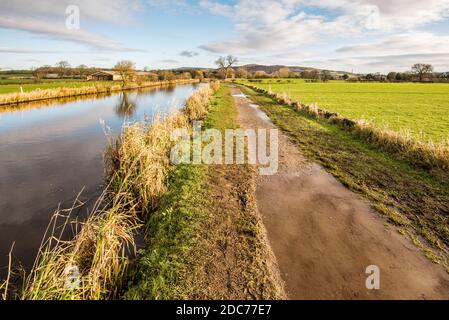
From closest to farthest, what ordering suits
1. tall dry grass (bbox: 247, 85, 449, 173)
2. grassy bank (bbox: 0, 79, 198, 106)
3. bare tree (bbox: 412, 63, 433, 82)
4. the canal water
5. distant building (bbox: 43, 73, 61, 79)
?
the canal water, tall dry grass (bbox: 247, 85, 449, 173), grassy bank (bbox: 0, 79, 198, 106), distant building (bbox: 43, 73, 61, 79), bare tree (bbox: 412, 63, 433, 82)

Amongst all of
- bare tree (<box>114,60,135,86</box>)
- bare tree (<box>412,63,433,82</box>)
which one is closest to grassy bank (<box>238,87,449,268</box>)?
bare tree (<box>114,60,135,86</box>)

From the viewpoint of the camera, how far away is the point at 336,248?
505 centimetres

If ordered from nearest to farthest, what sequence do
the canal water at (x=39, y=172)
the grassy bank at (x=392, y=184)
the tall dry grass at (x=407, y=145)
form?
1. the grassy bank at (x=392, y=184)
2. the canal water at (x=39, y=172)
3. the tall dry grass at (x=407, y=145)

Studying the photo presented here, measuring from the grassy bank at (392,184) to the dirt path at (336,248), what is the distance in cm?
35

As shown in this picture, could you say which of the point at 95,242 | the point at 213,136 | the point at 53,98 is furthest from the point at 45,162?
the point at 53,98

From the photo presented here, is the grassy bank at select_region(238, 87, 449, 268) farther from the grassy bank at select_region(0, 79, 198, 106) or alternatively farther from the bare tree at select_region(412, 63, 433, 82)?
the bare tree at select_region(412, 63, 433, 82)

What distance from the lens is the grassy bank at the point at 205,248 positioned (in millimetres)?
4078

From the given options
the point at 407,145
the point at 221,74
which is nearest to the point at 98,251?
the point at 407,145

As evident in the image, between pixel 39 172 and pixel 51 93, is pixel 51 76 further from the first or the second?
pixel 39 172

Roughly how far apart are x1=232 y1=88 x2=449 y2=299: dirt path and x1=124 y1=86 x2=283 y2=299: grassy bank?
394 millimetres

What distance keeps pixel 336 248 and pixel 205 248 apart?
2.40 metres

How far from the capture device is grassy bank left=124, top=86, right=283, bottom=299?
4078 millimetres

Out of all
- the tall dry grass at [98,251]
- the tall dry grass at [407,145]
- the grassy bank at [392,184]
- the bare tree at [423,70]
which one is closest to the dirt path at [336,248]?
the grassy bank at [392,184]

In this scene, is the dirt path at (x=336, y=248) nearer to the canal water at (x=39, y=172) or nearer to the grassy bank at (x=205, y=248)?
the grassy bank at (x=205, y=248)
